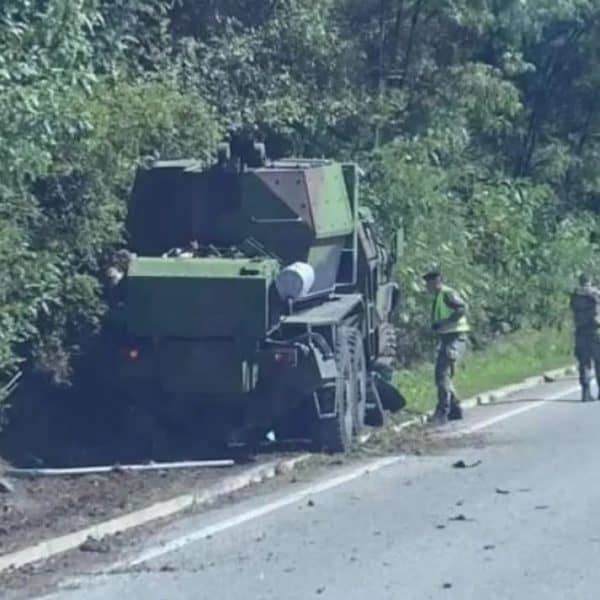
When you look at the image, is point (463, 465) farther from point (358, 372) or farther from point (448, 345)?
point (448, 345)

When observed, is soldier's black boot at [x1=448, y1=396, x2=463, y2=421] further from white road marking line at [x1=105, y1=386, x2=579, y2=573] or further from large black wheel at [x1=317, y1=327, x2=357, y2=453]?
large black wheel at [x1=317, y1=327, x2=357, y2=453]

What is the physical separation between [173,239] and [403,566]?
7405 millimetres

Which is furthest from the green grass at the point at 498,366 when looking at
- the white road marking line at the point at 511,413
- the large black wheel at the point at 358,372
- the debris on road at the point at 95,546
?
the debris on road at the point at 95,546

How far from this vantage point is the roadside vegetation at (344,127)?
1536 centimetres

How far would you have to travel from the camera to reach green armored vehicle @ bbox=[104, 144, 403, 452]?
16562 mm

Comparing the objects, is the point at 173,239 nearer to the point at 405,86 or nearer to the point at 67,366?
the point at 67,366

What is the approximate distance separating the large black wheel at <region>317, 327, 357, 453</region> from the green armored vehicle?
0.04 ft

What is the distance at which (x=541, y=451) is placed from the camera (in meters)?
17.5

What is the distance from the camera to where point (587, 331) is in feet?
77.8

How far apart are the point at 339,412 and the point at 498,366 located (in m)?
12.2

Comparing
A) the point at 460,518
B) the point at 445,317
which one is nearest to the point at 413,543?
the point at 460,518

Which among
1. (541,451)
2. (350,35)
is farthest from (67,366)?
(350,35)

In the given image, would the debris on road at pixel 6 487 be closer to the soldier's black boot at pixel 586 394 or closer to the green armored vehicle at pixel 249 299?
the green armored vehicle at pixel 249 299

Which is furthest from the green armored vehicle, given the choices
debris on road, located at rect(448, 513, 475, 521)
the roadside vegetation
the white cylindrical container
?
debris on road, located at rect(448, 513, 475, 521)
